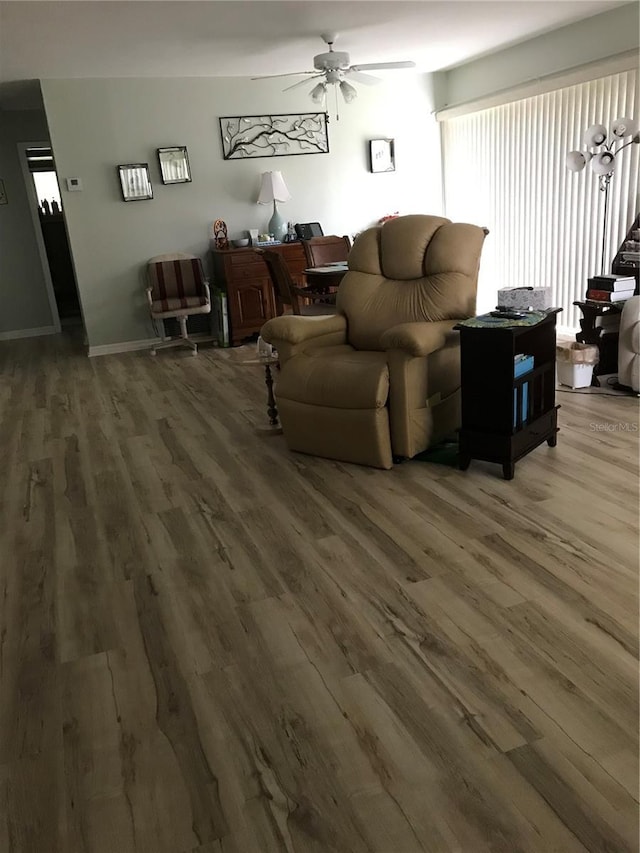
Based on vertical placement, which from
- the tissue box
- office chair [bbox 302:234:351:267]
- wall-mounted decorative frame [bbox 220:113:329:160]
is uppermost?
wall-mounted decorative frame [bbox 220:113:329:160]

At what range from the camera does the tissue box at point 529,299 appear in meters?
3.16

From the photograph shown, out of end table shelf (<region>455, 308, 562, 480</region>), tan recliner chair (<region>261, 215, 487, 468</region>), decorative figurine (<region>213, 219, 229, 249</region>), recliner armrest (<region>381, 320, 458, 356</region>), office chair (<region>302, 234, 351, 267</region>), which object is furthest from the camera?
decorative figurine (<region>213, 219, 229, 249</region>)

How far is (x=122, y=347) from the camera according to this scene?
252 inches

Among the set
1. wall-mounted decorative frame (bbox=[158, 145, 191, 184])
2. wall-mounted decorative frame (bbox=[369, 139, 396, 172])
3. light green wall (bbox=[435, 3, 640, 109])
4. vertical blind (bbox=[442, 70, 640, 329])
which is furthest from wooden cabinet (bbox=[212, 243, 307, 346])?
light green wall (bbox=[435, 3, 640, 109])

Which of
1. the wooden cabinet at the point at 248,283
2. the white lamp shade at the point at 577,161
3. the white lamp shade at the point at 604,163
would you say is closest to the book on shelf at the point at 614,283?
the white lamp shade at the point at 604,163

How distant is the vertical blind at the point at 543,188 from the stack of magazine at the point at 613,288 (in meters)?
1.05

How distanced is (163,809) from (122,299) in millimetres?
5477

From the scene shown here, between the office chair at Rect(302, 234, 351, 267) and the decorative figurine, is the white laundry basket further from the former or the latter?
the decorative figurine

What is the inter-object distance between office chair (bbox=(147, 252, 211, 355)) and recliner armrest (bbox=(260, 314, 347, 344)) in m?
2.77

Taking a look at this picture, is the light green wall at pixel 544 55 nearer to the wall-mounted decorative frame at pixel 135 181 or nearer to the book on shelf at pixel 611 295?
the book on shelf at pixel 611 295

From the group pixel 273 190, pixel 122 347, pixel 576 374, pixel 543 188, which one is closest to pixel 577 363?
pixel 576 374

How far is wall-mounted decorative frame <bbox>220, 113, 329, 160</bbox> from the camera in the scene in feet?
20.4

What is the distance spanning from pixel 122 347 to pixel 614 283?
4.39m

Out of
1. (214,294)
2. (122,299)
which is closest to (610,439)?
(214,294)
